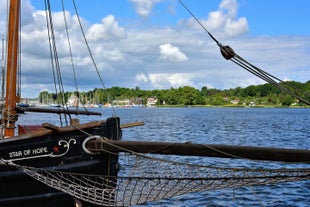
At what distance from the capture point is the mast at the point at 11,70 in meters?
12.1

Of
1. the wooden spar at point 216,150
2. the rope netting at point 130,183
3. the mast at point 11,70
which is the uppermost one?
the mast at point 11,70

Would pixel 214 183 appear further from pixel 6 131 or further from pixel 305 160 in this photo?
pixel 6 131

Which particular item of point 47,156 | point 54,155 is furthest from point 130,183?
point 47,156

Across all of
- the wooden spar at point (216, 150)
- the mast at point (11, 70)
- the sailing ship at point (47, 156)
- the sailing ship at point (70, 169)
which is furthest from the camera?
the mast at point (11, 70)

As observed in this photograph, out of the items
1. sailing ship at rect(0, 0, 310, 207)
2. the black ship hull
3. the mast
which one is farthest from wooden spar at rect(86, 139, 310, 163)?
the mast

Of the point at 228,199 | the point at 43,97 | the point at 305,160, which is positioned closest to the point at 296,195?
the point at 228,199

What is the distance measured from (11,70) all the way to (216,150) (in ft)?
22.3

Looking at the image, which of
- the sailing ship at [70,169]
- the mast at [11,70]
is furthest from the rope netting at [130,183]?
the mast at [11,70]

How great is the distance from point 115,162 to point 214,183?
9.10 feet

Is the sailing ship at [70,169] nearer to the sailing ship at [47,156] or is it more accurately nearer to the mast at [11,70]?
the sailing ship at [47,156]

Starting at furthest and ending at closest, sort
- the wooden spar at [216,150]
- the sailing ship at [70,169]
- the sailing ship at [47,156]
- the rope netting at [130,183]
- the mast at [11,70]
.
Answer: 1. the mast at [11,70]
2. the sailing ship at [47,156]
3. the sailing ship at [70,169]
4. the rope netting at [130,183]
5. the wooden spar at [216,150]

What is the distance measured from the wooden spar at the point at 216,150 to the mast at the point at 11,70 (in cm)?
387

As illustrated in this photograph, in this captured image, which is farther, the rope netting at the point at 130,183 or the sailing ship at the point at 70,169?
the sailing ship at the point at 70,169

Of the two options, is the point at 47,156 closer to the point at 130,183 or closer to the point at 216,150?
the point at 130,183
